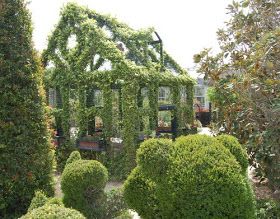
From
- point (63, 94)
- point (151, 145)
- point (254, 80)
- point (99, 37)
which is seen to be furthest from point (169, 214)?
point (63, 94)

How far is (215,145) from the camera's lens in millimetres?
4301

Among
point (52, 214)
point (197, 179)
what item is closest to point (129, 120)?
point (197, 179)

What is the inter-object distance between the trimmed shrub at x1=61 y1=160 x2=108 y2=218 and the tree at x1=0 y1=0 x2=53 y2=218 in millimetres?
1133

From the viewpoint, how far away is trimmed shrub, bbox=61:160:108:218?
188 inches

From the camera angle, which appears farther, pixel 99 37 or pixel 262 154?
pixel 99 37

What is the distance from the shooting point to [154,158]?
4.12 metres

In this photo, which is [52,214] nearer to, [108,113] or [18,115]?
[18,115]

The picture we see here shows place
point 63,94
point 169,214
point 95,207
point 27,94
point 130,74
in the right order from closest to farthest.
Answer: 1. point 169,214
2. point 95,207
3. point 27,94
4. point 130,74
5. point 63,94

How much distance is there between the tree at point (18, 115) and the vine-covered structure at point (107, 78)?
11.4ft

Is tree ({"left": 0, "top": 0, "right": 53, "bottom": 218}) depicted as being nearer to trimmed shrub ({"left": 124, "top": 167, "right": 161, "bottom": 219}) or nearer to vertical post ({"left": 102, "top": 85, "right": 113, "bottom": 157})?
trimmed shrub ({"left": 124, "top": 167, "right": 161, "bottom": 219})

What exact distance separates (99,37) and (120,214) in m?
5.45

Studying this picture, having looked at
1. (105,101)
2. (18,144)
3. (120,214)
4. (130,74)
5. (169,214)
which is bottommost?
(120,214)

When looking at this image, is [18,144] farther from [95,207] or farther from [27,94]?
[95,207]

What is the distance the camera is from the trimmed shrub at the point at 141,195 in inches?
183
